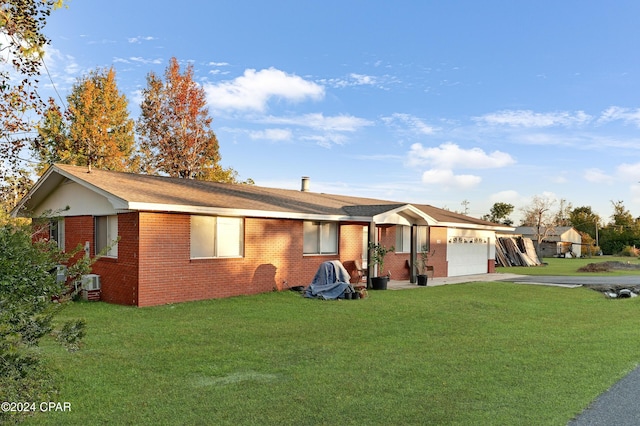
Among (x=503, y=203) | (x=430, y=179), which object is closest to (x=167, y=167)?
(x=430, y=179)

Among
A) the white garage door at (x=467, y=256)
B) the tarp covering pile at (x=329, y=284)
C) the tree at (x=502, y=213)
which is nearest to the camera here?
the tarp covering pile at (x=329, y=284)

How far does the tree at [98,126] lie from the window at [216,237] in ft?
58.6

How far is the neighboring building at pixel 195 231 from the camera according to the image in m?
11.8

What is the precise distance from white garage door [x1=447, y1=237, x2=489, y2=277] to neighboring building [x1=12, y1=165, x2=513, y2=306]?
4862 mm

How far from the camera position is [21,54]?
7.02 metres

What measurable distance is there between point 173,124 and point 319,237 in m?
20.6

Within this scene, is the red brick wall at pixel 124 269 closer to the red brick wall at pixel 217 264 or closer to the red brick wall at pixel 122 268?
the red brick wall at pixel 122 268

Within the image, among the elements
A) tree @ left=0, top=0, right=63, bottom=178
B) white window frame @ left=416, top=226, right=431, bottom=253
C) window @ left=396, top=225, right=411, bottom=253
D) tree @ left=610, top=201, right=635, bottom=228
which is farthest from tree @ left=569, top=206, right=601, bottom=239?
tree @ left=0, top=0, right=63, bottom=178

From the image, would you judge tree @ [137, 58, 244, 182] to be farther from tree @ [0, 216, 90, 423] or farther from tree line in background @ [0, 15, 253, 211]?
tree @ [0, 216, 90, 423]

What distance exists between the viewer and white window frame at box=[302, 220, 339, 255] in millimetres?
16234

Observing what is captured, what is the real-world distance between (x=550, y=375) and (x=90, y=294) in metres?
11.2

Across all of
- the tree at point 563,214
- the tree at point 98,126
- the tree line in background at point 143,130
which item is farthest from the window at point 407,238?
the tree at point 563,214

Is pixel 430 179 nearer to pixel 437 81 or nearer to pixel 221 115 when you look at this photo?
pixel 437 81

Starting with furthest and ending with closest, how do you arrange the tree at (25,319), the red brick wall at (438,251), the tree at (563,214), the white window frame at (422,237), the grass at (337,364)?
the tree at (563,214), the red brick wall at (438,251), the white window frame at (422,237), the grass at (337,364), the tree at (25,319)
